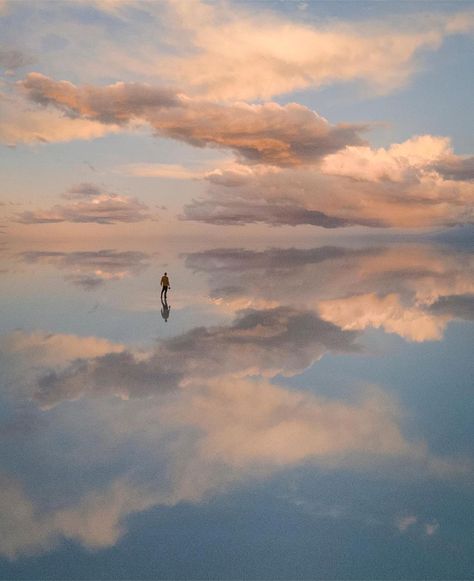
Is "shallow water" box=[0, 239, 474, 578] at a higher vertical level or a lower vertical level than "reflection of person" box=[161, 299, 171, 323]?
lower

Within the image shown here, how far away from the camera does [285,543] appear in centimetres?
691

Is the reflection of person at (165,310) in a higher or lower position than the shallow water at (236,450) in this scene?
higher

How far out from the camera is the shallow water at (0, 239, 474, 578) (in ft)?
22.1

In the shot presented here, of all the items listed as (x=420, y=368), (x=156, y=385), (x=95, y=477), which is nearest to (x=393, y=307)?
(x=420, y=368)

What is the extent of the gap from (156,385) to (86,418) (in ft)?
8.16

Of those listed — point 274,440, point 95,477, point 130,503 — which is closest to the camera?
point 130,503

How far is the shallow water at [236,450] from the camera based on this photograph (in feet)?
22.1

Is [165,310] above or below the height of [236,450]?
above

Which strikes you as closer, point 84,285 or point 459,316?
point 459,316

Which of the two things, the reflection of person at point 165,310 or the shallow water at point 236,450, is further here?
the reflection of person at point 165,310

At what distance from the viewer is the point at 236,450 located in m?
9.42

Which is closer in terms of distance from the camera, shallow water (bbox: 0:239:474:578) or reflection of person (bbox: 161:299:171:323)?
shallow water (bbox: 0:239:474:578)

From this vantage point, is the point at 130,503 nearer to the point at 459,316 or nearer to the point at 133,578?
the point at 133,578

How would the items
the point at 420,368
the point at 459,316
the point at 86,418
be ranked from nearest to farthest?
the point at 86,418
the point at 420,368
the point at 459,316
